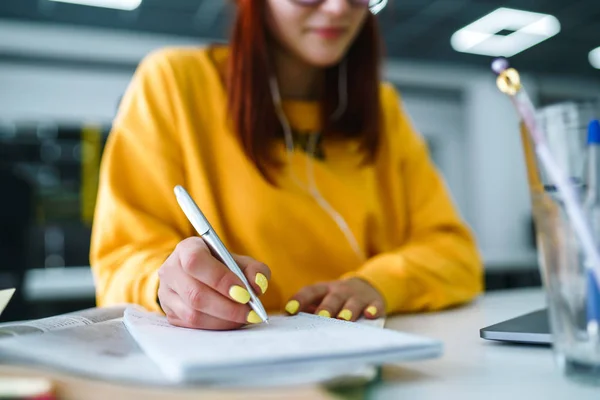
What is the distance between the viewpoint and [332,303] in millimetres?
513

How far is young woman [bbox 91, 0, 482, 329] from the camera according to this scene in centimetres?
69

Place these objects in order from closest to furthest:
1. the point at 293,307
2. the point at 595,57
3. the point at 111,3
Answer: the point at 293,307 < the point at 111,3 < the point at 595,57

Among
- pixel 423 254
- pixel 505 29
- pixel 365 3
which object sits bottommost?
pixel 423 254

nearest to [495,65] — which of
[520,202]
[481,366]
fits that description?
[481,366]

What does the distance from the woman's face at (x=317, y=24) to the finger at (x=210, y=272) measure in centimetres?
47

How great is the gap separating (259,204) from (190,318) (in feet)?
1.30

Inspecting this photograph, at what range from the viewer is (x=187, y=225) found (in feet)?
2.33

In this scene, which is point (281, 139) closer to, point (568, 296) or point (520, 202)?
point (568, 296)

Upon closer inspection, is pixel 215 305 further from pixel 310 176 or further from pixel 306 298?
pixel 310 176

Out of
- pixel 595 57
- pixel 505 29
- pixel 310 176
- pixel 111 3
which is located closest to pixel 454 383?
pixel 310 176

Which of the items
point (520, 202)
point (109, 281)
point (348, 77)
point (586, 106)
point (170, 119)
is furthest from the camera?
point (520, 202)

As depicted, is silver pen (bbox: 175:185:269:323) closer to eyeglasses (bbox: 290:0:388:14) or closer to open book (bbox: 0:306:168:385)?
open book (bbox: 0:306:168:385)

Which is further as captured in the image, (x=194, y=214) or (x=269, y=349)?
(x=194, y=214)

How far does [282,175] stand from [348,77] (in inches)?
9.9
